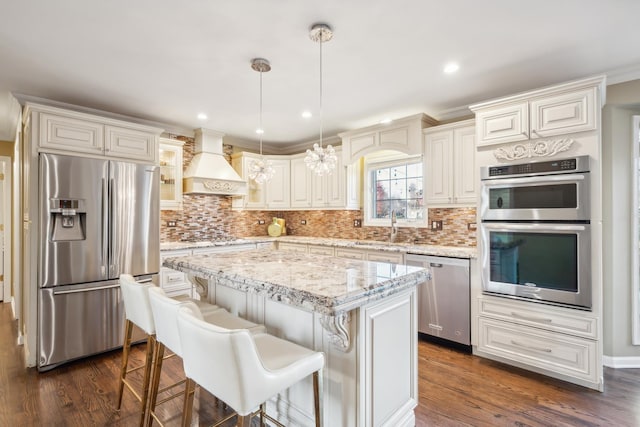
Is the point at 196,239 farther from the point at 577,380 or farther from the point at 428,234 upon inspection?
the point at 577,380

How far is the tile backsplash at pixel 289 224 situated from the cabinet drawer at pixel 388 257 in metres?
0.65

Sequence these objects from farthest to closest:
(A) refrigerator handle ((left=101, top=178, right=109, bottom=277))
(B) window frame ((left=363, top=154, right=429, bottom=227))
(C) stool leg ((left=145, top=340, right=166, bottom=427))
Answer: (B) window frame ((left=363, top=154, right=429, bottom=227)) < (A) refrigerator handle ((left=101, top=178, right=109, bottom=277)) < (C) stool leg ((left=145, top=340, right=166, bottom=427))

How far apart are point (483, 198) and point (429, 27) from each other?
1542 millimetres

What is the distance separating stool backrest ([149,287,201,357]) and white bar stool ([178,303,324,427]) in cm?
10

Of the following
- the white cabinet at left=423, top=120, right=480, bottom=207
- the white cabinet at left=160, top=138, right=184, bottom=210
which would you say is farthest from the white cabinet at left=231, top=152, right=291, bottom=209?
the white cabinet at left=423, top=120, right=480, bottom=207

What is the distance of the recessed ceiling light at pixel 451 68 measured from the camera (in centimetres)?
256

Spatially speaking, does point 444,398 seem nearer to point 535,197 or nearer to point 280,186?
point 535,197

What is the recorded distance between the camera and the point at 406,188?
4.25m

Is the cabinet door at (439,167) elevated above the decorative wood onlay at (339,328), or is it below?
above

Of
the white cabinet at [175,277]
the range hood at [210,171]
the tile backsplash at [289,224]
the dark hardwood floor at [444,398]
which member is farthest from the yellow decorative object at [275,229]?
the dark hardwood floor at [444,398]

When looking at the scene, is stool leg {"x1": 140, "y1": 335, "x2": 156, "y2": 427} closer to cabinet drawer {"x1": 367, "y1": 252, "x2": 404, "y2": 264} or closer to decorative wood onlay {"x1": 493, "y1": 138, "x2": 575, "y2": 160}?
cabinet drawer {"x1": 367, "y1": 252, "x2": 404, "y2": 264}

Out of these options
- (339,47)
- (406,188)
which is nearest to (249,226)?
(406,188)

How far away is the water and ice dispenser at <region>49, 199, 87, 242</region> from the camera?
2.79 metres

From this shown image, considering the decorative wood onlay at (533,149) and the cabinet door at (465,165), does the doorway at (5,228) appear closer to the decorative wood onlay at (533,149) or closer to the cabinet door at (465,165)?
the cabinet door at (465,165)
